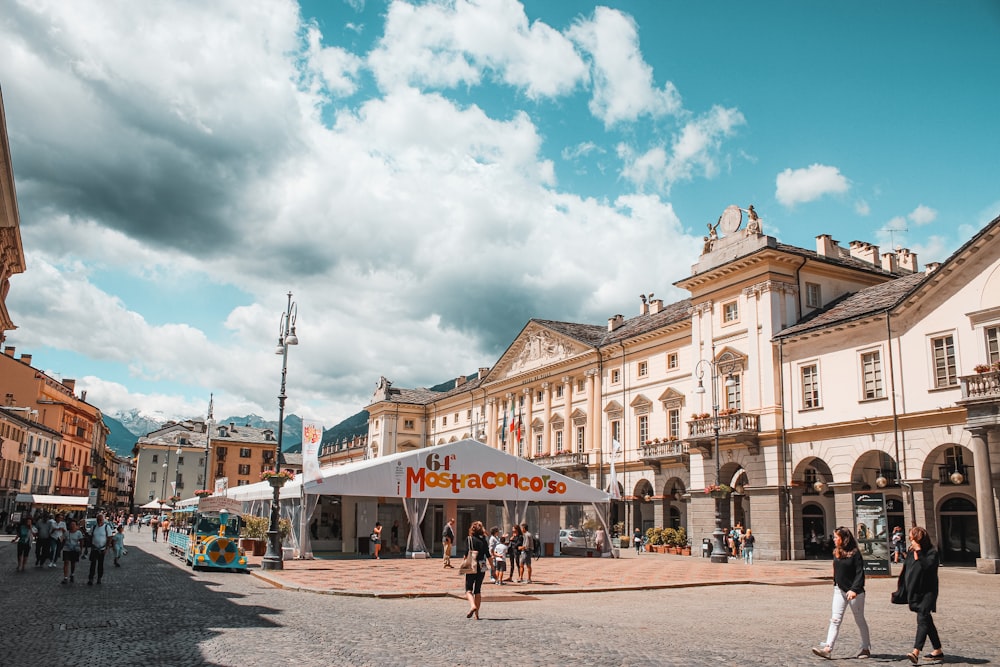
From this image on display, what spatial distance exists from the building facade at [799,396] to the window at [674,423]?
13 centimetres

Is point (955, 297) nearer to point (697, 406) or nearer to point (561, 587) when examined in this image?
point (697, 406)

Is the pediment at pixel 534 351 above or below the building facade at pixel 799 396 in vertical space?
above

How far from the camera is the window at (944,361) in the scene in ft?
102

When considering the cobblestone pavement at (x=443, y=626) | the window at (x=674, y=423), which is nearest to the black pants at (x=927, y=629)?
the cobblestone pavement at (x=443, y=626)

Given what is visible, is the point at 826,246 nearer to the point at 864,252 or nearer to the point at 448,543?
the point at 864,252

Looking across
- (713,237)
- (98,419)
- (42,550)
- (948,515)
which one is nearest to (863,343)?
(948,515)

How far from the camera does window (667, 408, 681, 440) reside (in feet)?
157

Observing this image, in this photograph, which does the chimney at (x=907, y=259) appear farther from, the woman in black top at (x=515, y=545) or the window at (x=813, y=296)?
the woman in black top at (x=515, y=545)

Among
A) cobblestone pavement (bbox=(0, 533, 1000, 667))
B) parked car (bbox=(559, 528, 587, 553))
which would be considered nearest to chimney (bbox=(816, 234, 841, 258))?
parked car (bbox=(559, 528, 587, 553))

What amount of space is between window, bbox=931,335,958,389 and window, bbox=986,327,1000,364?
4.34 feet

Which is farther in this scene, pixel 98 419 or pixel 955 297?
pixel 98 419

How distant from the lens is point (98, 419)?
10194 centimetres

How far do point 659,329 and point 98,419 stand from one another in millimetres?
80811

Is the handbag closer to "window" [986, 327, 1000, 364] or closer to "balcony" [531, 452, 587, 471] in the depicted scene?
"window" [986, 327, 1000, 364]
